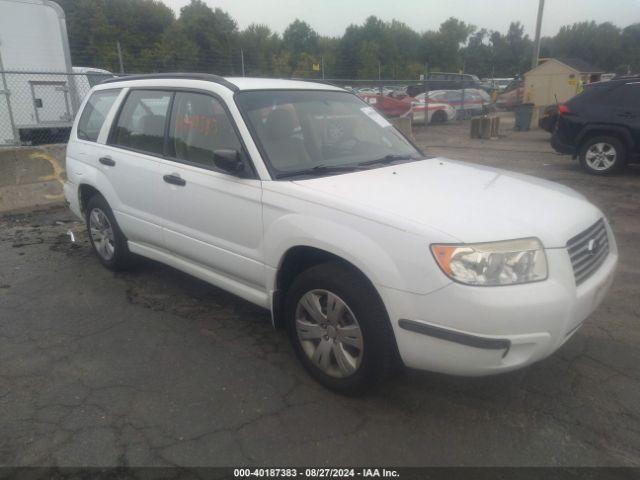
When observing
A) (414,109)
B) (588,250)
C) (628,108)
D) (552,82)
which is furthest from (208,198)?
(552,82)

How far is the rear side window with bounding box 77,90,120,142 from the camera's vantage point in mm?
4703

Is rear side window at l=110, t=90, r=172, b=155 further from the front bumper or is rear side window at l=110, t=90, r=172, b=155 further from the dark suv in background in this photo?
the dark suv in background

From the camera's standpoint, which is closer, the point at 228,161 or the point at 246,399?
the point at 246,399

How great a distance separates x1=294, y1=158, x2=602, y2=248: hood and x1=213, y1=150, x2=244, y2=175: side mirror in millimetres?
453

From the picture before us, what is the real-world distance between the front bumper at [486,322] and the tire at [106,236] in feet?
9.84

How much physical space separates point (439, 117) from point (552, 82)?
17.5ft

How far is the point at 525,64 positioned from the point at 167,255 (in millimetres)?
62902

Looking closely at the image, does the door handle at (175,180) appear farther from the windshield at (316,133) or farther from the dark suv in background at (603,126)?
the dark suv in background at (603,126)

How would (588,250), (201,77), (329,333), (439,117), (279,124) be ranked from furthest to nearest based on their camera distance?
1. (439,117)
2. (201,77)
3. (279,124)
4. (329,333)
5. (588,250)

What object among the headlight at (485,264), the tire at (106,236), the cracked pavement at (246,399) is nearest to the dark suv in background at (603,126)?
the cracked pavement at (246,399)

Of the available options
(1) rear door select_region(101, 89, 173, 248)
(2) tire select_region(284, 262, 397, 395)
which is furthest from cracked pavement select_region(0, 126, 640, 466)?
(1) rear door select_region(101, 89, 173, 248)

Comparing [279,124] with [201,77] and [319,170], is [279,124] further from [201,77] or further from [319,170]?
[201,77]

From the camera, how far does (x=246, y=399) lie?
2.96m

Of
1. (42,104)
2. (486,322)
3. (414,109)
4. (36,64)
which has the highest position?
(36,64)
